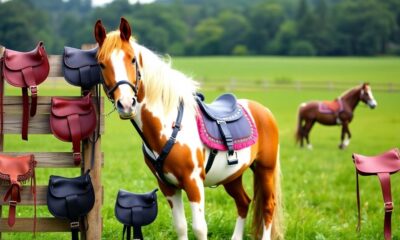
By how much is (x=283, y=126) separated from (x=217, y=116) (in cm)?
1868

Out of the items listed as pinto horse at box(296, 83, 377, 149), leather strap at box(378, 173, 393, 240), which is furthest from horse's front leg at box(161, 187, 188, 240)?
pinto horse at box(296, 83, 377, 149)

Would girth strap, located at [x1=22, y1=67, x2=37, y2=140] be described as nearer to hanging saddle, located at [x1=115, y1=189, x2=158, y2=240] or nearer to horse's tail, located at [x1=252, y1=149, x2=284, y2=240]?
hanging saddle, located at [x1=115, y1=189, x2=158, y2=240]

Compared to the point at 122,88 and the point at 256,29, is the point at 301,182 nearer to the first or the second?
the point at 122,88

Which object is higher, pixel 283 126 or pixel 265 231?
pixel 265 231

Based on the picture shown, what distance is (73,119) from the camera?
458 centimetres

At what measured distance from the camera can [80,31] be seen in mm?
87062

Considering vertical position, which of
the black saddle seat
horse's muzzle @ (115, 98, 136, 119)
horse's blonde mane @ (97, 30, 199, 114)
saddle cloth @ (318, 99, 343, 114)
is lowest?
saddle cloth @ (318, 99, 343, 114)

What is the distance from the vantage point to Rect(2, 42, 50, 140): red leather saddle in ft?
14.9

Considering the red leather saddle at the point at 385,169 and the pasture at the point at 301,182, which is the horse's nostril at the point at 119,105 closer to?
the pasture at the point at 301,182

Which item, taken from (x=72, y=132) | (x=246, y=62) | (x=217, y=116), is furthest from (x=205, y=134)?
(x=246, y=62)

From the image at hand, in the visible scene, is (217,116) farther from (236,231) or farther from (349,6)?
(349,6)

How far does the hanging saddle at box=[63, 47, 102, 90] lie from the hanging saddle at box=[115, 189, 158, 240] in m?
1.06

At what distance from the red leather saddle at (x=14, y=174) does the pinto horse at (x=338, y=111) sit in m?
13.3

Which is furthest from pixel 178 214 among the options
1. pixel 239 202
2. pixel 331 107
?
pixel 331 107
